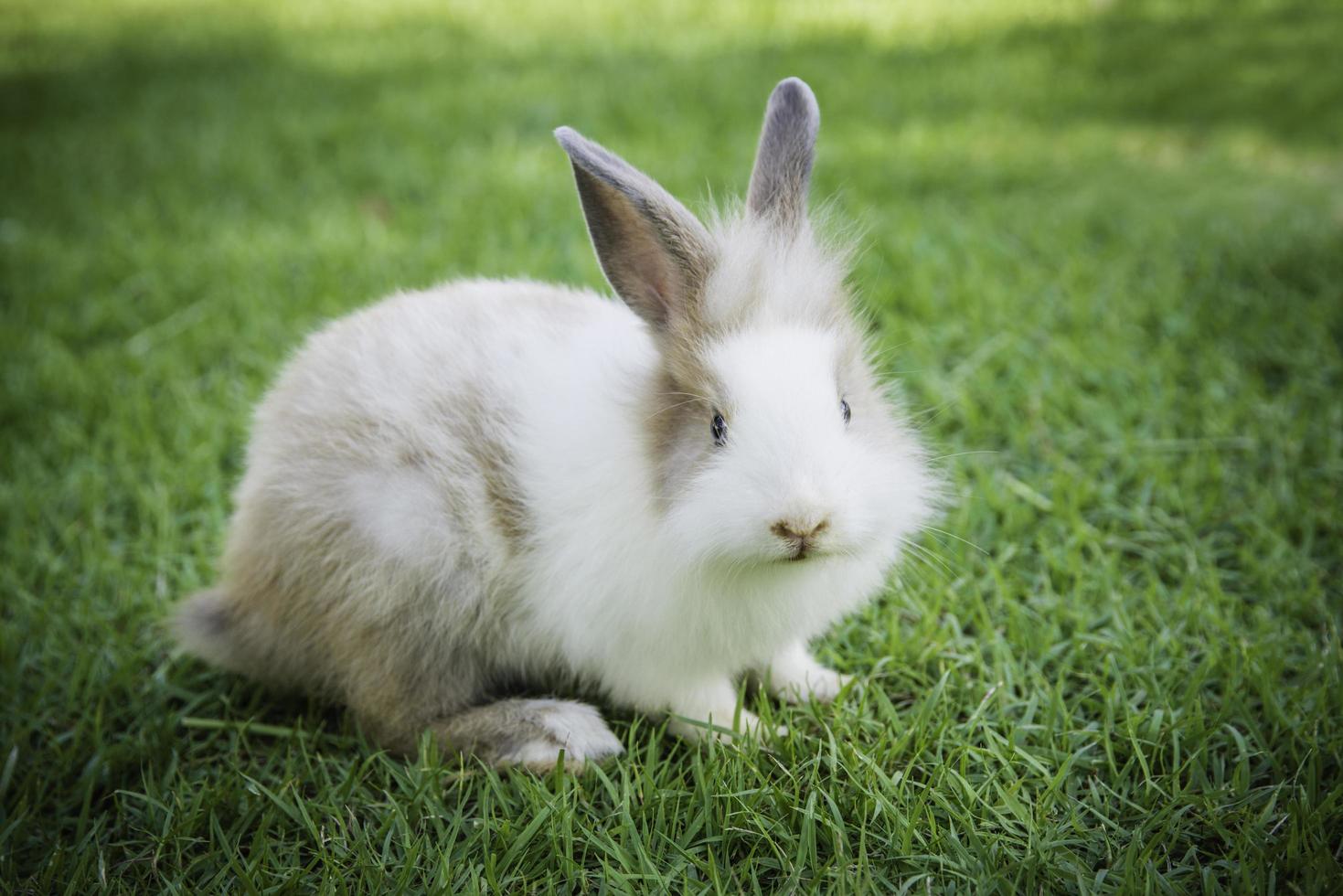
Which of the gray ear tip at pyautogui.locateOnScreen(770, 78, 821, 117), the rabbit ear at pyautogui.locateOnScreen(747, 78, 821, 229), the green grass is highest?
the gray ear tip at pyautogui.locateOnScreen(770, 78, 821, 117)

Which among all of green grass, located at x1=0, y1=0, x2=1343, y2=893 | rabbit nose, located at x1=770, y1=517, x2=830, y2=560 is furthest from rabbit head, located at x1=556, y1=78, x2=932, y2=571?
green grass, located at x1=0, y1=0, x2=1343, y2=893

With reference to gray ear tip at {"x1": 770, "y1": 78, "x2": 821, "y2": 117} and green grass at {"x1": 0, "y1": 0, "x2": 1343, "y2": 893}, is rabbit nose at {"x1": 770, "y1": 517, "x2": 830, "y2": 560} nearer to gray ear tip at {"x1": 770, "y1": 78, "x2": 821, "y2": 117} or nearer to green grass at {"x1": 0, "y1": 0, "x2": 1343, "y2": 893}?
green grass at {"x1": 0, "y1": 0, "x2": 1343, "y2": 893}

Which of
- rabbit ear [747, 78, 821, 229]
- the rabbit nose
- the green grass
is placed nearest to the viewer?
the rabbit nose

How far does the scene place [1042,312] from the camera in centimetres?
402

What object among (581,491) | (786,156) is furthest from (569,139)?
(581,491)

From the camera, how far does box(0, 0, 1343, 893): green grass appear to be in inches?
83.3

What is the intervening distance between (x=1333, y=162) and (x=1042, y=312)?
318 centimetres

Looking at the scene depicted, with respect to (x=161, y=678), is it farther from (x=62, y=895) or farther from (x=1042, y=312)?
(x=1042, y=312)

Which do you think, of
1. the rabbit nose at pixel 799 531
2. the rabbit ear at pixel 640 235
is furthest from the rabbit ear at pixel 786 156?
A: the rabbit nose at pixel 799 531

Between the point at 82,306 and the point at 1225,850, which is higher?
the point at 82,306

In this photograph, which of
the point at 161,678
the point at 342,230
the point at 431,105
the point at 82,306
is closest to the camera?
the point at 161,678

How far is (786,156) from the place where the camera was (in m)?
2.40

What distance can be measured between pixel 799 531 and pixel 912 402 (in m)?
1.75

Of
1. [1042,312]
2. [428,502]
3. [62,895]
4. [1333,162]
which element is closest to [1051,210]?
[1042,312]
